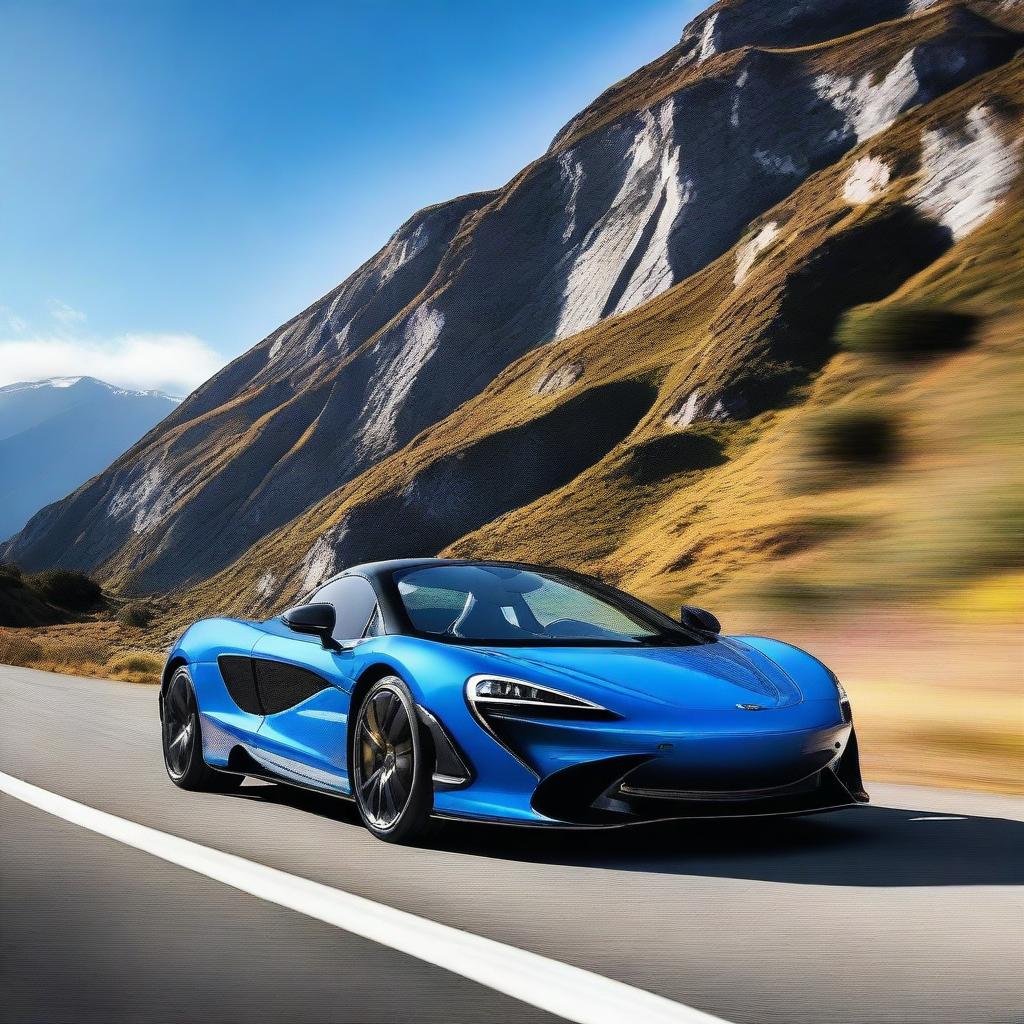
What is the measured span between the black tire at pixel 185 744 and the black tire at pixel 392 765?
181 centimetres

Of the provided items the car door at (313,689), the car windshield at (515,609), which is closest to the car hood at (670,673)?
the car windshield at (515,609)

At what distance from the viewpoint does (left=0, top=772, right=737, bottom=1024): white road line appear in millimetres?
3361

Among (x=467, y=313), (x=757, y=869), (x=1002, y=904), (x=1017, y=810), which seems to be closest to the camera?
(x=1002, y=904)

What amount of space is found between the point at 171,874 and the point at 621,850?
1.67 metres

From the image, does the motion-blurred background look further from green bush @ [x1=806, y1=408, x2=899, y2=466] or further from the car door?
the car door

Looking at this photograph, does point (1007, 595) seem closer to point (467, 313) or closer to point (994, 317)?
point (994, 317)

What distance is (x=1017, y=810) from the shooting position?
21.5ft

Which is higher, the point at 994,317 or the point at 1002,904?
the point at 994,317

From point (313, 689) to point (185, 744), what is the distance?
61.5 inches

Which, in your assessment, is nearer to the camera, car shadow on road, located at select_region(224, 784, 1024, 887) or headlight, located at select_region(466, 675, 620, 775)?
car shadow on road, located at select_region(224, 784, 1024, 887)

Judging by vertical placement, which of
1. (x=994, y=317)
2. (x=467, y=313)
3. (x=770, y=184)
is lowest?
(x=994, y=317)

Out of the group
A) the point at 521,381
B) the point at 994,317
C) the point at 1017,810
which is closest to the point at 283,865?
the point at 1017,810

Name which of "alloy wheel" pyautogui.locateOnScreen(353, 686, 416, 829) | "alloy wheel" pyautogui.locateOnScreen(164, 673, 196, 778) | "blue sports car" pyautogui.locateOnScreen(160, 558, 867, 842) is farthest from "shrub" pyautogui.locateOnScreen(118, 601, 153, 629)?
"alloy wheel" pyautogui.locateOnScreen(353, 686, 416, 829)

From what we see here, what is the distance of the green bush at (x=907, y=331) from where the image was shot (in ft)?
61.7
